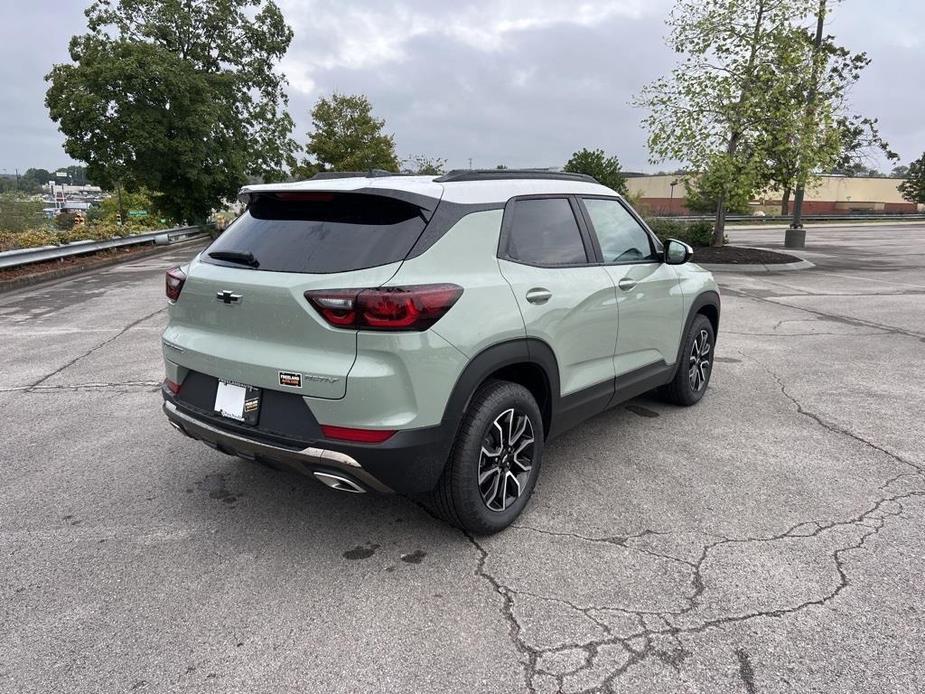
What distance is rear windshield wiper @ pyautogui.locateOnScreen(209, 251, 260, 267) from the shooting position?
289 cm

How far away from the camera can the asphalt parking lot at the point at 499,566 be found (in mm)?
2217

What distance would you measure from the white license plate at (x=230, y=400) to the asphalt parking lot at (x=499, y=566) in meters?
0.68

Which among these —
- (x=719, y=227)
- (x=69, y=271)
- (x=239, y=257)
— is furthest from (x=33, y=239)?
(x=719, y=227)

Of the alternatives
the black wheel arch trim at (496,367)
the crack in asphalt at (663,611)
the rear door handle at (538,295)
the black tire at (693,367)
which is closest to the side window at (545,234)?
the rear door handle at (538,295)

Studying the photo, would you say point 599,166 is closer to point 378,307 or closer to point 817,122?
point 817,122

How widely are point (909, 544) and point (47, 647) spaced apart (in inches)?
148

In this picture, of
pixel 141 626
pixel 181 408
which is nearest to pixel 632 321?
pixel 181 408

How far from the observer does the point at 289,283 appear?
2.62 metres

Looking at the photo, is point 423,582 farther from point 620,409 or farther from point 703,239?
point 703,239

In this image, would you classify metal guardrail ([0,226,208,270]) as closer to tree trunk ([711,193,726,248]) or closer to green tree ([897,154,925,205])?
tree trunk ([711,193,726,248])

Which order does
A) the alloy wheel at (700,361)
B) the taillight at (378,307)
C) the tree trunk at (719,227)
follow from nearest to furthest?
the taillight at (378,307) < the alloy wheel at (700,361) < the tree trunk at (719,227)

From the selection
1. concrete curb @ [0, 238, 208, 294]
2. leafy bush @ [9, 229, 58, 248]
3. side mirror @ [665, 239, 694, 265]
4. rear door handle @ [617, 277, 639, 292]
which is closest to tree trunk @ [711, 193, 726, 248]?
side mirror @ [665, 239, 694, 265]

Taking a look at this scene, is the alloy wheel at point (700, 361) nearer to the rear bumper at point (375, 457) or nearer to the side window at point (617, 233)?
the side window at point (617, 233)

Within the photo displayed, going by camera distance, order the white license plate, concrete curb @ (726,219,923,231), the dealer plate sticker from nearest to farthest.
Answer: the dealer plate sticker < the white license plate < concrete curb @ (726,219,923,231)
